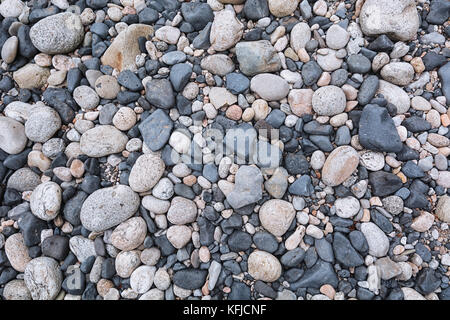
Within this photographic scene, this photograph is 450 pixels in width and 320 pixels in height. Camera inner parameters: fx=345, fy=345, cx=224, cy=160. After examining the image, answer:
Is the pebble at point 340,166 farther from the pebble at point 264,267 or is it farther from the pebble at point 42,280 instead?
the pebble at point 42,280

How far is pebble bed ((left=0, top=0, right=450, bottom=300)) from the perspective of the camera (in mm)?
1602

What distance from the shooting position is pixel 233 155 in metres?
1.70

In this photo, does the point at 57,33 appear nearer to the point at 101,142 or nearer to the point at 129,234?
the point at 101,142

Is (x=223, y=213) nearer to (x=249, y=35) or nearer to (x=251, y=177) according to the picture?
(x=251, y=177)

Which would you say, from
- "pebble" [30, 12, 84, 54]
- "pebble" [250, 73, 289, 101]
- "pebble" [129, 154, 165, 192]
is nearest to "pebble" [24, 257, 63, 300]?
"pebble" [129, 154, 165, 192]

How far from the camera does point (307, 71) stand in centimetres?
176

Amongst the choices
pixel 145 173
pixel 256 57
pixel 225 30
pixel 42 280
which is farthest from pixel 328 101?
pixel 42 280

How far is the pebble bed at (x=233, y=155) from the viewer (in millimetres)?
1602

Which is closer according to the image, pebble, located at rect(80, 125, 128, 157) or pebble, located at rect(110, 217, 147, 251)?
pebble, located at rect(110, 217, 147, 251)

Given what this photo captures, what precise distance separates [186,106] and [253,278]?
2.97 ft

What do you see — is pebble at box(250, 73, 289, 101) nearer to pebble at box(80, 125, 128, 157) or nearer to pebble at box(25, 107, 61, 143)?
pebble at box(80, 125, 128, 157)

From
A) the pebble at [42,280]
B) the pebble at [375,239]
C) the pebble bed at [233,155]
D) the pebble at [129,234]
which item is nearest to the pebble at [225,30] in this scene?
the pebble bed at [233,155]

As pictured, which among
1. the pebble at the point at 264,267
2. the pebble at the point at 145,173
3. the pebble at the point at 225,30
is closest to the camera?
the pebble at the point at 264,267

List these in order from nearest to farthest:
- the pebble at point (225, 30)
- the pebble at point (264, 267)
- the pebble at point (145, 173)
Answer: the pebble at point (264, 267), the pebble at point (145, 173), the pebble at point (225, 30)
